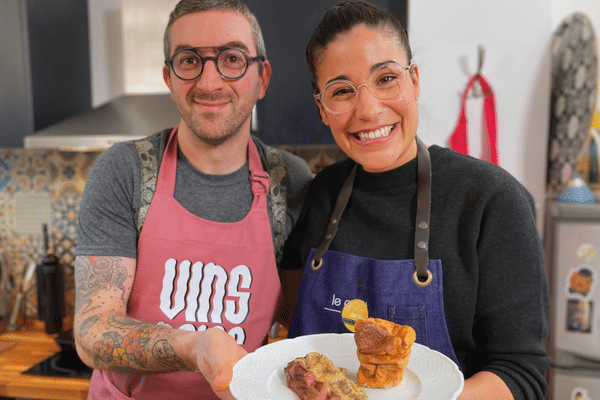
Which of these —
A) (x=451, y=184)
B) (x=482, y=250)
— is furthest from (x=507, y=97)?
(x=482, y=250)

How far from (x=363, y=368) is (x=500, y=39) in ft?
4.73

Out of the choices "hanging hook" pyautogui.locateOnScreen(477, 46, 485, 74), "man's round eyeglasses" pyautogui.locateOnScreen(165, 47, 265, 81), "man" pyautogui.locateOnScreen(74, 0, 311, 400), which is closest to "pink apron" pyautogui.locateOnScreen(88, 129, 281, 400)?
"man" pyautogui.locateOnScreen(74, 0, 311, 400)

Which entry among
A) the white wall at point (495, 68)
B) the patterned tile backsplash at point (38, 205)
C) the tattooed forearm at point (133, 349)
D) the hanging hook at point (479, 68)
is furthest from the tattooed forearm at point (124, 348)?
the patterned tile backsplash at point (38, 205)

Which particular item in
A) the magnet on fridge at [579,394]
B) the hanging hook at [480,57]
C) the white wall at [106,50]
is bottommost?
the magnet on fridge at [579,394]

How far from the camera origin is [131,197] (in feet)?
3.84

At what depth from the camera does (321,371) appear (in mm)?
754

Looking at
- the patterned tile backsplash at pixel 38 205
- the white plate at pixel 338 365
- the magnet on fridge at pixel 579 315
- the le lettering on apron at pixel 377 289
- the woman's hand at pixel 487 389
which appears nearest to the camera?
the white plate at pixel 338 365

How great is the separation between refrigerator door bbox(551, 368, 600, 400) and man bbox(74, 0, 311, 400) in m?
1.35

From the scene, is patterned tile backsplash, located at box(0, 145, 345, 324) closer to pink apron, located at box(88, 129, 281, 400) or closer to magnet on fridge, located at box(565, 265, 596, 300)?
pink apron, located at box(88, 129, 281, 400)

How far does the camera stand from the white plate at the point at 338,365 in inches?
27.2

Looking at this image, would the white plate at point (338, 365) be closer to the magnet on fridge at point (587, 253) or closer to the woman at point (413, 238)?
the woman at point (413, 238)

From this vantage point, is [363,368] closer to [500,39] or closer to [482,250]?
[482,250]

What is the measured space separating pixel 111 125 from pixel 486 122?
153 cm

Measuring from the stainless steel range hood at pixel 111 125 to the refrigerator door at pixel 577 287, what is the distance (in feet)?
5.45
